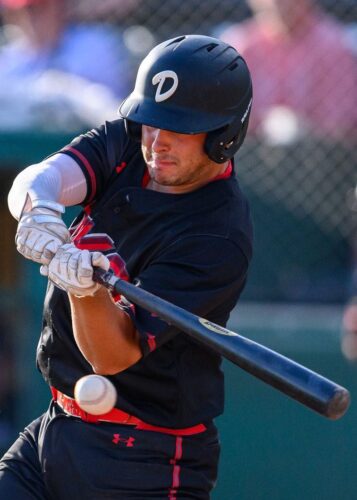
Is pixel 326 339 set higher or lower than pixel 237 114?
lower

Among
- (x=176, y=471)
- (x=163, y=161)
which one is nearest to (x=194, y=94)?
(x=163, y=161)

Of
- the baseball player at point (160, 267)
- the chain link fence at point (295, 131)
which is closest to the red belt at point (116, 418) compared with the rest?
the baseball player at point (160, 267)

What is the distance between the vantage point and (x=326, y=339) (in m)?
5.23

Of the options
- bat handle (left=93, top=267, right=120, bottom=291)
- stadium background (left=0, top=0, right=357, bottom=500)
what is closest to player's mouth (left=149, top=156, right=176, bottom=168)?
bat handle (left=93, top=267, right=120, bottom=291)

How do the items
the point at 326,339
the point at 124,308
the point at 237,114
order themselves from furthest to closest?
the point at 326,339 → the point at 237,114 → the point at 124,308

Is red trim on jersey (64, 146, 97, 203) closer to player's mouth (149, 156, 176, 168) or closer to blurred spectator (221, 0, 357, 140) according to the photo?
player's mouth (149, 156, 176, 168)

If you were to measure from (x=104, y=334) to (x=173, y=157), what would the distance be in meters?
0.51

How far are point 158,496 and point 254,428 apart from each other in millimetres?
2383

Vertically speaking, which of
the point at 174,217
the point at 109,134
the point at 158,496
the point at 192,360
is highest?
the point at 109,134

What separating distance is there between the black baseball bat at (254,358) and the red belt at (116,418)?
39 centimetres

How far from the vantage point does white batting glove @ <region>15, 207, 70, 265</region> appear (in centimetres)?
267

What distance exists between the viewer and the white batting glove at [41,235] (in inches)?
105

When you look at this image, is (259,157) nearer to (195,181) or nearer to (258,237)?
(258,237)

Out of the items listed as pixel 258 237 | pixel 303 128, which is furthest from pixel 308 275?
pixel 303 128
